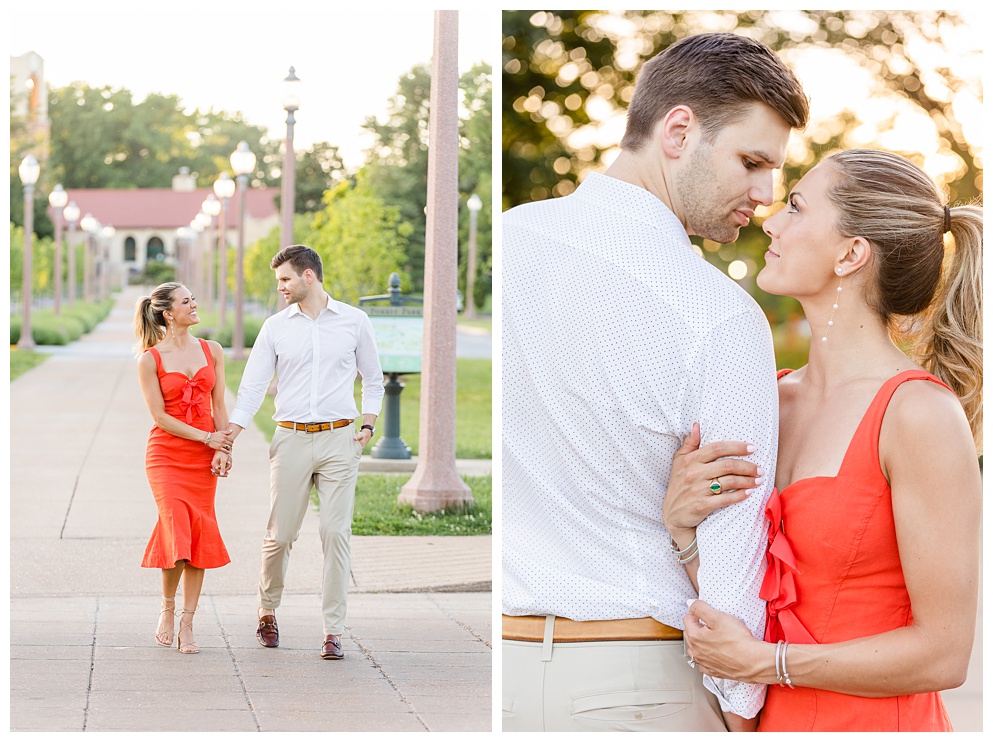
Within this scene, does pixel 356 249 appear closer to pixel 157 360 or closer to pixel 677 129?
pixel 157 360

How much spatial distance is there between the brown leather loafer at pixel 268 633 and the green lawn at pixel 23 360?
11.7 metres

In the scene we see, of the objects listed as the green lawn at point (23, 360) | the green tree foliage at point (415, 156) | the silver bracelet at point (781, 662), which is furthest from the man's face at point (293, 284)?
the green tree foliage at point (415, 156)

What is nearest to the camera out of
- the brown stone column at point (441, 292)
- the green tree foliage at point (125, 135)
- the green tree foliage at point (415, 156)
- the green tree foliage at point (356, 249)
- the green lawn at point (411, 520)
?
the brown stone column at point (441, 292)

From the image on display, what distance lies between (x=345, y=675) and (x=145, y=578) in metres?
2.13

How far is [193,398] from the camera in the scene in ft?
14.9

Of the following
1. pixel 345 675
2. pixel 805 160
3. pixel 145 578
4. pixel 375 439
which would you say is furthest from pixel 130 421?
pixel 345 675

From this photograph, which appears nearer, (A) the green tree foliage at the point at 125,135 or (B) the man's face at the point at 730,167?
(B) the man's face at the point at 730,167

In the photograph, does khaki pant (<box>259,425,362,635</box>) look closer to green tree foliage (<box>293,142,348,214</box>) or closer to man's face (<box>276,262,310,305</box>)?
man's face (<box>276,262,310,305</box>)

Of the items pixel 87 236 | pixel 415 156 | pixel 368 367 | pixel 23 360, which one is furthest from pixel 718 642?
pixel 415 156

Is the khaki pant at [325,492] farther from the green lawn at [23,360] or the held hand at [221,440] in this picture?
the green lawn at [23,360]

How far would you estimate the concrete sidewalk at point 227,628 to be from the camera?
3.77m

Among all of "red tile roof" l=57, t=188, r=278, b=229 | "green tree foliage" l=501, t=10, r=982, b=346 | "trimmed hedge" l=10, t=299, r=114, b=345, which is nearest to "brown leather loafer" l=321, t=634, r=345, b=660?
"green tree foliage" l=501, t=10, r=982, b=346

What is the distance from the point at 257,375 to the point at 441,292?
104 inches

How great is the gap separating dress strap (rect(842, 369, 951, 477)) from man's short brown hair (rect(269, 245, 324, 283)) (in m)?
2.81
